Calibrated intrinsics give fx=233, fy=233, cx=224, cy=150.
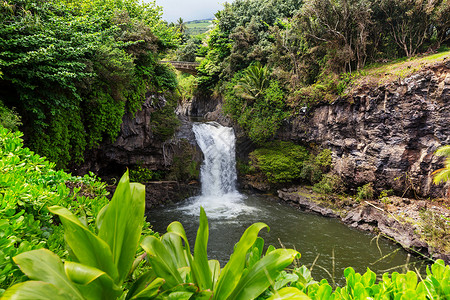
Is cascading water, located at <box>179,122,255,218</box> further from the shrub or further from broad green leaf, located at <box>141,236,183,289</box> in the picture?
broad green leaf, located at <box>141,236,183,289</box>

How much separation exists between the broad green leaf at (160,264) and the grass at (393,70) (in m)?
11.4

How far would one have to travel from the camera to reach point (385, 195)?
9.62m

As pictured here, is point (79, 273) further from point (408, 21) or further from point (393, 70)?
point (408, 21)

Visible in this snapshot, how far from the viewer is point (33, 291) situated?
67 centimetres

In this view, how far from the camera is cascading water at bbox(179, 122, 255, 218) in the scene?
35.4 ft

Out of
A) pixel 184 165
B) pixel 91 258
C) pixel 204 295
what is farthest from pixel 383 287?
pixel 184 165

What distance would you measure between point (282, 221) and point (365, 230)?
291 centimetres

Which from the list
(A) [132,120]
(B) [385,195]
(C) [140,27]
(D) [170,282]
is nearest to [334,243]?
(B) [385,195]

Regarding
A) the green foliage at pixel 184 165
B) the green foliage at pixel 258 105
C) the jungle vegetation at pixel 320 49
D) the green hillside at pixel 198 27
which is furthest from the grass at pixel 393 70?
the green hillside at pixel 198 27

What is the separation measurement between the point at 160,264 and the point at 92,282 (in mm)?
255

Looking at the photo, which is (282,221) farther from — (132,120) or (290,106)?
(132,120)

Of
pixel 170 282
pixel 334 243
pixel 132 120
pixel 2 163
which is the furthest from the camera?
pixel 132 120

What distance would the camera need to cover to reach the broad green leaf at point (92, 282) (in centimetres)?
72

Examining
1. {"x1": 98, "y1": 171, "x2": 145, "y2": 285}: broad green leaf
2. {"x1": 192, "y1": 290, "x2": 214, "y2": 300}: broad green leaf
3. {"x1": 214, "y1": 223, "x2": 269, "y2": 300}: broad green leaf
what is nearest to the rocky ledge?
{"x1": 214, "y1": 223, "x2": 269, "y2": 300}: broad green leaf
